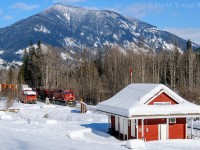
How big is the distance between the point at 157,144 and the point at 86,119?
17.1m

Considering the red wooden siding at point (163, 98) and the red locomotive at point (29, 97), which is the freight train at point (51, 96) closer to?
the red locomotive at point (29, 97)

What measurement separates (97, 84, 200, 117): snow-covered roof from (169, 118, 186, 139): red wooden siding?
3.93ft

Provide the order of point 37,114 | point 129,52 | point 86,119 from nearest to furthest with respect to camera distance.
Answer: point 86,119, point 37,114, point 129,52

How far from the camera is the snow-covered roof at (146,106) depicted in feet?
89.3

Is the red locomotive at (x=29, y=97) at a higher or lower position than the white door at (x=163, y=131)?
higher

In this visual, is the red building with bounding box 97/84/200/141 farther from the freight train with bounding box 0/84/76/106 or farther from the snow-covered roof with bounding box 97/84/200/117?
the freight train with bounding box 0/84/76/106

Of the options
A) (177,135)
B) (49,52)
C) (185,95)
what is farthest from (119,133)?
(49,52)

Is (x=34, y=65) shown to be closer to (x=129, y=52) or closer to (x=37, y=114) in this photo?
(x=129, y=52)

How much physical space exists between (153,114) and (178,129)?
3.15m

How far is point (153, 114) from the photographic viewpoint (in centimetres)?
2734

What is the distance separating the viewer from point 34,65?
94625mm

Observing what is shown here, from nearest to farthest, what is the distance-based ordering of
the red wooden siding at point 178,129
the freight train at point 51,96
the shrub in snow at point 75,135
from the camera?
the shrub in snow at point 75,135
the red wooden siding at point 178,129
the freight train at point 51,96

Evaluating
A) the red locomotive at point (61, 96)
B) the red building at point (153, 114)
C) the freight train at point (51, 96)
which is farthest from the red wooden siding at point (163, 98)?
the red locomotive at point (61, 96)

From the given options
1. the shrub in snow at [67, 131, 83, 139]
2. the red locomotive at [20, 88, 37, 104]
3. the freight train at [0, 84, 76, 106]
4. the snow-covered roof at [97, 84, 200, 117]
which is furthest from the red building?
the red locomotive at [20, 88, 37, 104]
